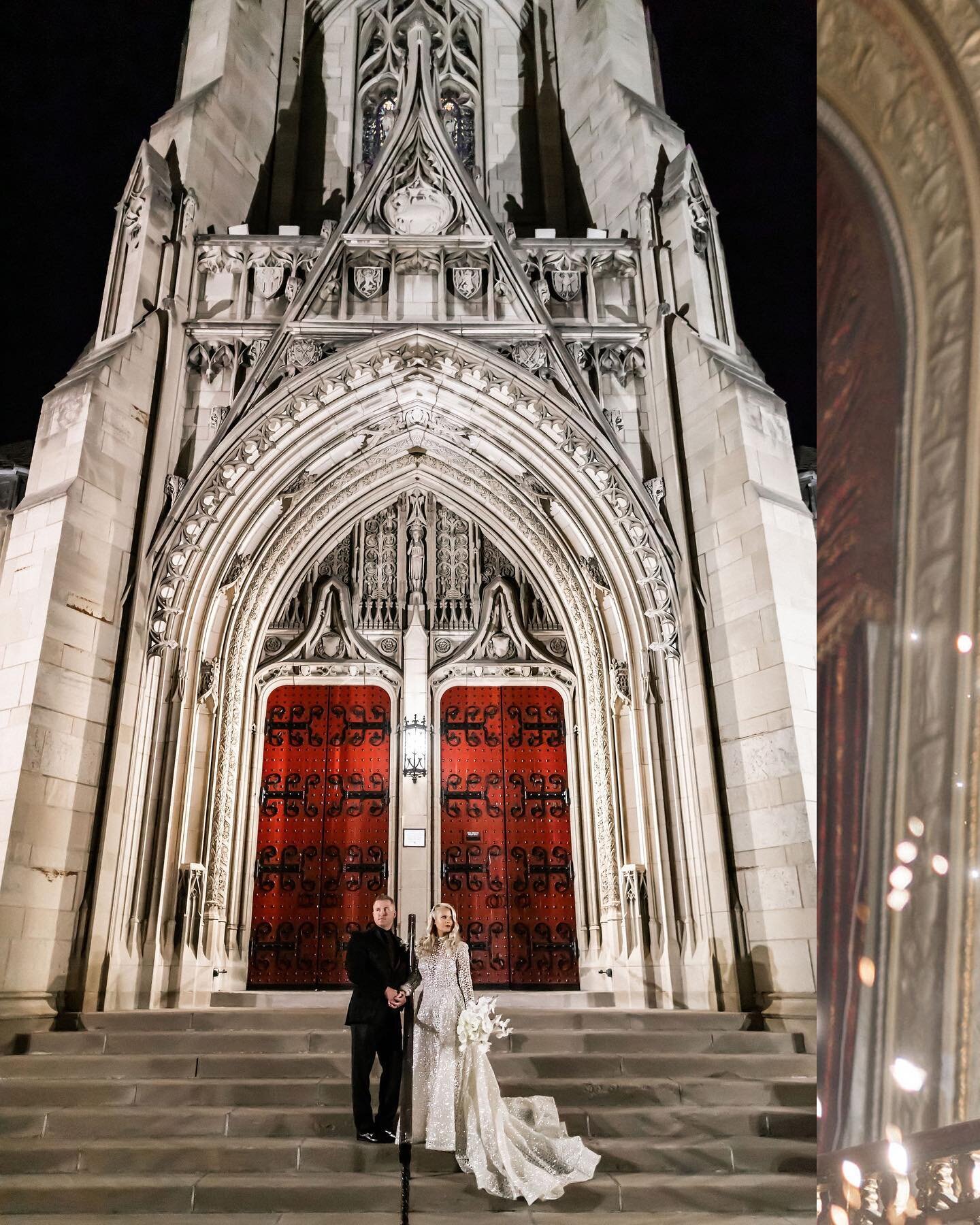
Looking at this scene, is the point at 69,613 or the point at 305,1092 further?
the point at 69,613

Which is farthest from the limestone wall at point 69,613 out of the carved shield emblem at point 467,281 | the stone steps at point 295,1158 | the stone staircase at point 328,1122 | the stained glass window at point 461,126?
the stained glass window at point 461,126

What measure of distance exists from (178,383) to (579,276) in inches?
188

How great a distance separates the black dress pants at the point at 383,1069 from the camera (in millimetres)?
4617

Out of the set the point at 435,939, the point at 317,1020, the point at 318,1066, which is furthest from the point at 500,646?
the point at 318,1066

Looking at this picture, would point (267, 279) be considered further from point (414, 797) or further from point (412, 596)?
point (414, 797)

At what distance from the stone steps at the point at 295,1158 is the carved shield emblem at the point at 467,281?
8.42m

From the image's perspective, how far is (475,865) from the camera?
927cm

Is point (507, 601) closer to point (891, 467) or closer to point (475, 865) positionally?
point (475, 865)

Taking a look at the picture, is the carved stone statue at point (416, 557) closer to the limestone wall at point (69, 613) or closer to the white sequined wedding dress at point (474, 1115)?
the limestone wall at point (69, 613)

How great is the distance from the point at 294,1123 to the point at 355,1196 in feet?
3.06

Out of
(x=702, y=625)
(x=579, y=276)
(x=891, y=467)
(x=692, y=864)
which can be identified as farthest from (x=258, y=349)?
(x=891, y=467)

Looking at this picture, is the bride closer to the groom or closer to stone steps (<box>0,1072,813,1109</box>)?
the groom

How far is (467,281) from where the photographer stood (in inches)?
387

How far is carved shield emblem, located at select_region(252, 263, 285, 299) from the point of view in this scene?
9.73 metres
